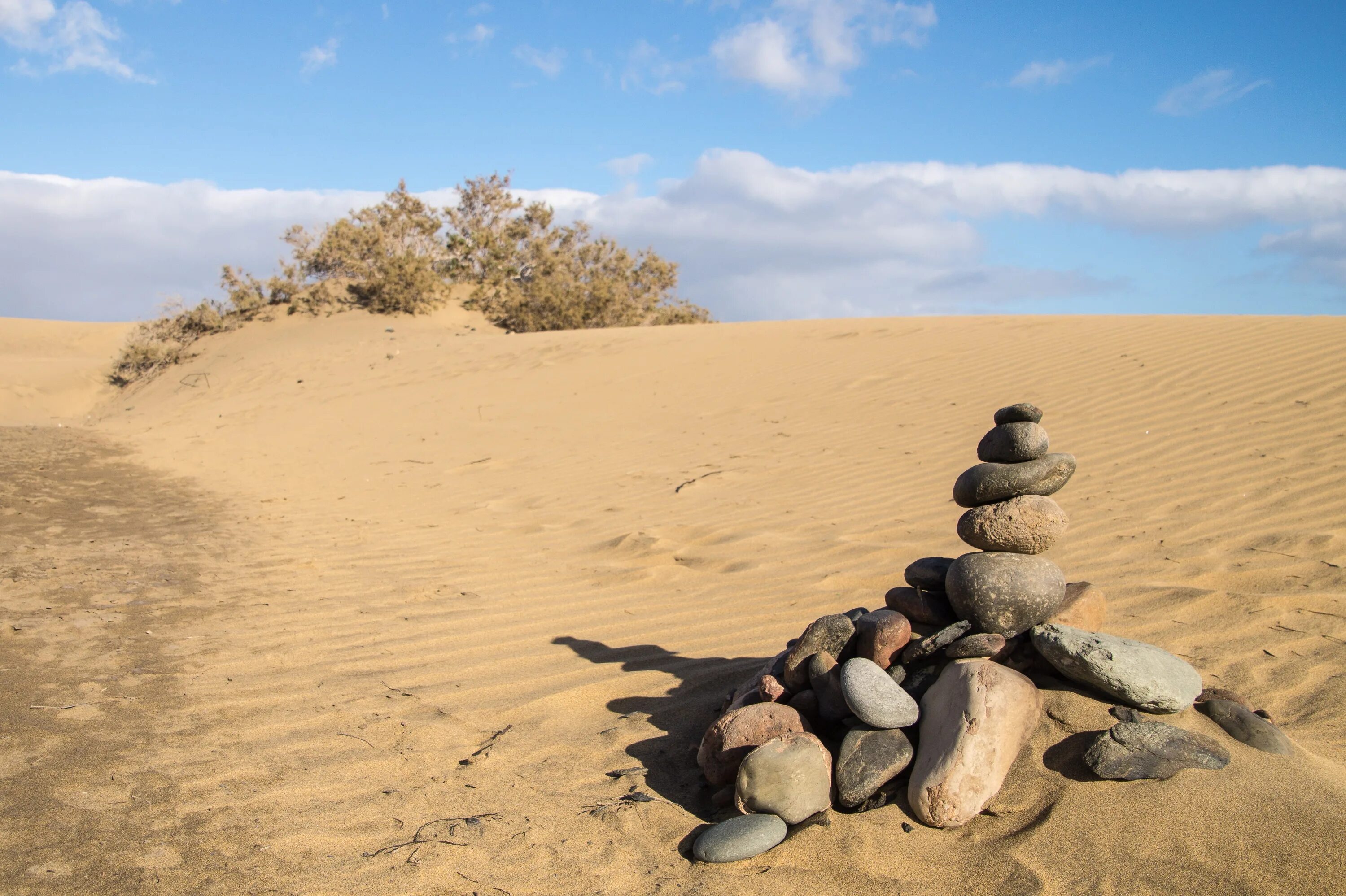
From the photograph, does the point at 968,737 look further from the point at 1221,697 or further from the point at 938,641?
the point at 1221,697

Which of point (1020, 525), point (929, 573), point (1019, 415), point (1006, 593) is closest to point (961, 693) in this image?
point (1006, 593)

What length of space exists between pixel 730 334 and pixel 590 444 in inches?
243

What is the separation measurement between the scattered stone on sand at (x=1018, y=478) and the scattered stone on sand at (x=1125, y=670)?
1.91ft

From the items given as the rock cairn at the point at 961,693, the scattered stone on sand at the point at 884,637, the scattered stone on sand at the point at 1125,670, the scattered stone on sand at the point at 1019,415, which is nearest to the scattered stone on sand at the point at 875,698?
the rock cairn at the point at 961,693

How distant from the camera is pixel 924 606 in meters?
3.23

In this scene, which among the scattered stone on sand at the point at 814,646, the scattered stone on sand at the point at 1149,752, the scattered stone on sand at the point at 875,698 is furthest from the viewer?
the scattered stone on sand at the point at 814,646

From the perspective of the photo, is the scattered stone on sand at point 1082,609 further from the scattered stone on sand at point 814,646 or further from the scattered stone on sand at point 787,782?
the scattered stone on sand at point 787,782

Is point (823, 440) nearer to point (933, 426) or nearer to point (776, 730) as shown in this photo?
point (933, 426)

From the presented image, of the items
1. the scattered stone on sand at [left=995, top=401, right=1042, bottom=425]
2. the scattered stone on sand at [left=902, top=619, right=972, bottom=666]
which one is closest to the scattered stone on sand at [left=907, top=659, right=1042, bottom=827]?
the scattered stone on sand at [left=902, top=619, right=972, bottom=666]

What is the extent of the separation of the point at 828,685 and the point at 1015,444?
1156 millimetres

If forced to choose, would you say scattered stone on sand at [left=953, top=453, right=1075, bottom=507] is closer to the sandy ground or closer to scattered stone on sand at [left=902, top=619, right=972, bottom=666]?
scattered stone on sand at [left=902, top=619, right=972, bottom=666]

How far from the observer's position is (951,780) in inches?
99.9

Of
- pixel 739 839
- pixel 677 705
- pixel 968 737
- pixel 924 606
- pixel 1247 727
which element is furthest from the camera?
pixel 677 705

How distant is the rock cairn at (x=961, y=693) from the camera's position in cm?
258
